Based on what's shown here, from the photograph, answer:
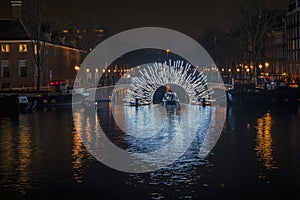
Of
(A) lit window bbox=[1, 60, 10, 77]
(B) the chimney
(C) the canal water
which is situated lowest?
(C) the canal water

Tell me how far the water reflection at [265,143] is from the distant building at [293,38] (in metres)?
52.3

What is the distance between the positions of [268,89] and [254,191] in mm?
46956

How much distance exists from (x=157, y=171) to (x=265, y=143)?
31.0 ft

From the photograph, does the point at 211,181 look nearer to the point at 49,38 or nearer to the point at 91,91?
the point at 91,91

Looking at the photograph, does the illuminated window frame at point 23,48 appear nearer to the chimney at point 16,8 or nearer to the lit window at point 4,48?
the lit window at point 4,48

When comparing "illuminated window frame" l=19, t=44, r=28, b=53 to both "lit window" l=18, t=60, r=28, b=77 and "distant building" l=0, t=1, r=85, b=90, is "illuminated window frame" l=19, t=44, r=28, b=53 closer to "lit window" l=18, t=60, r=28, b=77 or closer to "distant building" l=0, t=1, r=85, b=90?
"distant building" l=0, t=1, r=85, b=90

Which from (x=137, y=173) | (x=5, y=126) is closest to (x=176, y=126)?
(x=5, y=126)

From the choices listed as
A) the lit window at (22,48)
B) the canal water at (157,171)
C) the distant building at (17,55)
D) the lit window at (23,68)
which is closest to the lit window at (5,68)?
the distant building at (17,55)

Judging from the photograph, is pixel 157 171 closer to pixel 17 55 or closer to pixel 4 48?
pixel 17 55

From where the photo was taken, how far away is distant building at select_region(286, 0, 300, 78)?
94.2 m

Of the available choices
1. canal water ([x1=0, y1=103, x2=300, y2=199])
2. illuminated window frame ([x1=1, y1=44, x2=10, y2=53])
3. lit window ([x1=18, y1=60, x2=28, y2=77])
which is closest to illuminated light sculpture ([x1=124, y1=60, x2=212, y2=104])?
canal water ([x1=0, y1=103, x2=300, y2=199])

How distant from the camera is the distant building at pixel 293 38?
94188mm

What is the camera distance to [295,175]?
22.1 m

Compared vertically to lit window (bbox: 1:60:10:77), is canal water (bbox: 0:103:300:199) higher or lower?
lower
